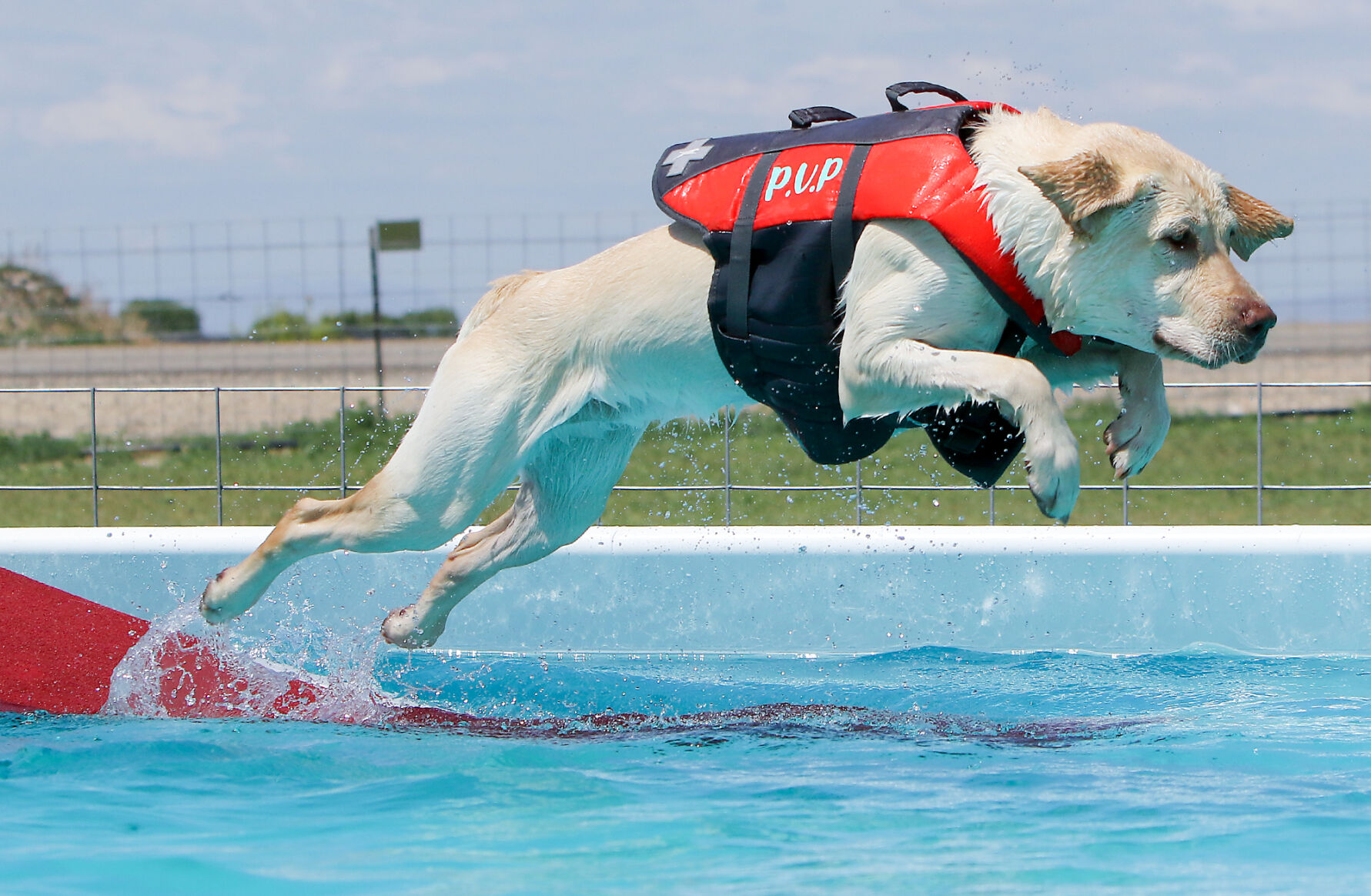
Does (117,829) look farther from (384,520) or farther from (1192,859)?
(1192,859)

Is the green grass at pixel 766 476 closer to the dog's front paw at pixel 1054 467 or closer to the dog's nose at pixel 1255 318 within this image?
the dog's front paw at pixel 1054 467

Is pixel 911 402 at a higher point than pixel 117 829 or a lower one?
higher

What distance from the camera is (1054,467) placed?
326 centimetres

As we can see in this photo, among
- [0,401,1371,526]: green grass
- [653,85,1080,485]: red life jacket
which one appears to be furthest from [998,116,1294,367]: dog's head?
[0,401,1371,526]: green grass

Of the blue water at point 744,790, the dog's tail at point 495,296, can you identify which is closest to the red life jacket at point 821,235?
the dog's tail at point 495,296

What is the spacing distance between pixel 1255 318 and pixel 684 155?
175cm

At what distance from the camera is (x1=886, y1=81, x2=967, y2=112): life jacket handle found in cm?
386

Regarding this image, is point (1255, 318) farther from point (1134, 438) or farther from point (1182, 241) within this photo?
point (1134, 438)

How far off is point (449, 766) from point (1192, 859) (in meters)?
1.98

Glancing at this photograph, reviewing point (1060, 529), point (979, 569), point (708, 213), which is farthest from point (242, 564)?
point (1060, 529)

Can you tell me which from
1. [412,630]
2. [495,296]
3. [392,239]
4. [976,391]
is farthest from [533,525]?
[392,239]

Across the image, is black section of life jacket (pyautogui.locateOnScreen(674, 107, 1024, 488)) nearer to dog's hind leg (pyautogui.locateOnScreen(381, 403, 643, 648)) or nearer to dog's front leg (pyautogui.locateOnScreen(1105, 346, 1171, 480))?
dog's front leg (pyautogui.locateOnScreen(1105, 346, 1171, 480))

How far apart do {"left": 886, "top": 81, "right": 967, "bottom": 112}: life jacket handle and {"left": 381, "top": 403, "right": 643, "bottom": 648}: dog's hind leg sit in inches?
55.8

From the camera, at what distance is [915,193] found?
356 cm
